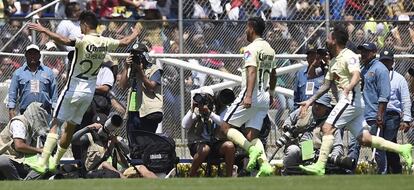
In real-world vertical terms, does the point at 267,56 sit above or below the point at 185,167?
above

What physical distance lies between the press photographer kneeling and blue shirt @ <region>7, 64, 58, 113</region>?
3.40 meters

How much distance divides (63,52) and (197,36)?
7.38 ft

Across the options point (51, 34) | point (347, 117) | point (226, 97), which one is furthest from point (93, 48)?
point (347, 117)

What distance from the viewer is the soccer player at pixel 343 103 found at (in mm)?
17906

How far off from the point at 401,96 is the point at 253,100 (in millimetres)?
3648

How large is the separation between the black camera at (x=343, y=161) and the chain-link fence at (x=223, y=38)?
90.1 inches

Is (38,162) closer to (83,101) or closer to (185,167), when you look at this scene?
(83,101)

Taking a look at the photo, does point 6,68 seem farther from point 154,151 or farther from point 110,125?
point 154,151

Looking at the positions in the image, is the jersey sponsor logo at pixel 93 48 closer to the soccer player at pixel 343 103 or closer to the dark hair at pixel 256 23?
the dark hair at pixel 256 23

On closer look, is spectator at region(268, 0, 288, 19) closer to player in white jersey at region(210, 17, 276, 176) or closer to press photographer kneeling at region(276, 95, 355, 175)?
press photographer kneeling at region(276, 95, 355, 175)

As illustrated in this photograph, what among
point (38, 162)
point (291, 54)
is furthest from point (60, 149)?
point (291, 54)

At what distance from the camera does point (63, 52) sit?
860 inches

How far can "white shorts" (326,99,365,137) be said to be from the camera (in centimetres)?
1791

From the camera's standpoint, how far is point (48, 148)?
1820 cm
